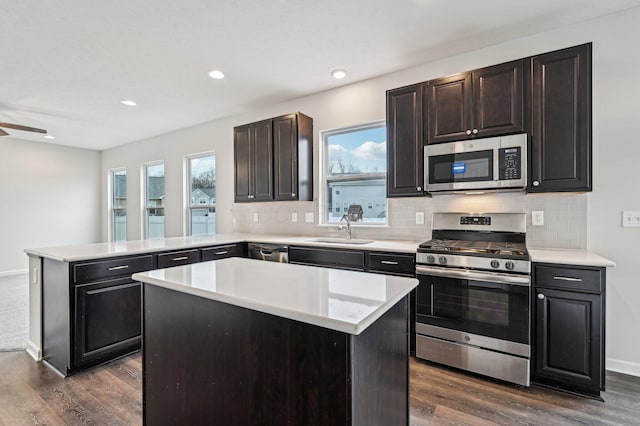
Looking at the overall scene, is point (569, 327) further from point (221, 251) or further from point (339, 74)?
point (221, 251)

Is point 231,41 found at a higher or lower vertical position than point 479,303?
higher

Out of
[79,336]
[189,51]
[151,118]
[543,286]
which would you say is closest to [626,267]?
[543,286]

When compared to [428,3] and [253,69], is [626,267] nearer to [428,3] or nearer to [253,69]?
[428,3]

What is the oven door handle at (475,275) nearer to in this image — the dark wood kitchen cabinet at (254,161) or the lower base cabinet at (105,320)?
the dark wood kitchen cabinet at (254,161)

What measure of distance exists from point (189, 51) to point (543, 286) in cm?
342

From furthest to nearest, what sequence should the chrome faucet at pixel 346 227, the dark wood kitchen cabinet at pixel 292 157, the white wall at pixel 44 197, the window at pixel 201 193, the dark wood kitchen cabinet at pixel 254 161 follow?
1. the white wall at pixel 44 197
2. the window at pixel 201 193
3. the dark wood kitchen cabinet at pixel 254 161
4. the dark wood kitchen cabinet at pixel 292 157
5. the chrome faucet at pixel 346 227

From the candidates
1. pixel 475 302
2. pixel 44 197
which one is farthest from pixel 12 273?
pixel 475 302

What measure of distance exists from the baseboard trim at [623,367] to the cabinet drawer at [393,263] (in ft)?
5.28

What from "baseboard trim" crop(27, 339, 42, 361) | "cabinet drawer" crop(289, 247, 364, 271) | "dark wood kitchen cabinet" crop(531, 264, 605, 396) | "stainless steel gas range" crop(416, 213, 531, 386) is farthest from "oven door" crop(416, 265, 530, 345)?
"baseboard trim" crop(27, 339, 42, 361)

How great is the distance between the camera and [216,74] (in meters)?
3.41

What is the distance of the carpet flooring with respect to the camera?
300 centimetres

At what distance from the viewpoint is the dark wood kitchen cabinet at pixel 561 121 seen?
224 cm

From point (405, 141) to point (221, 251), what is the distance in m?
2.23

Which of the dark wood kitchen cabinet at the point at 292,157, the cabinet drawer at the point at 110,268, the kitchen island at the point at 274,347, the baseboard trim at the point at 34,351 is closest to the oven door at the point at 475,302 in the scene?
the kitchen island at the point at 274,347
